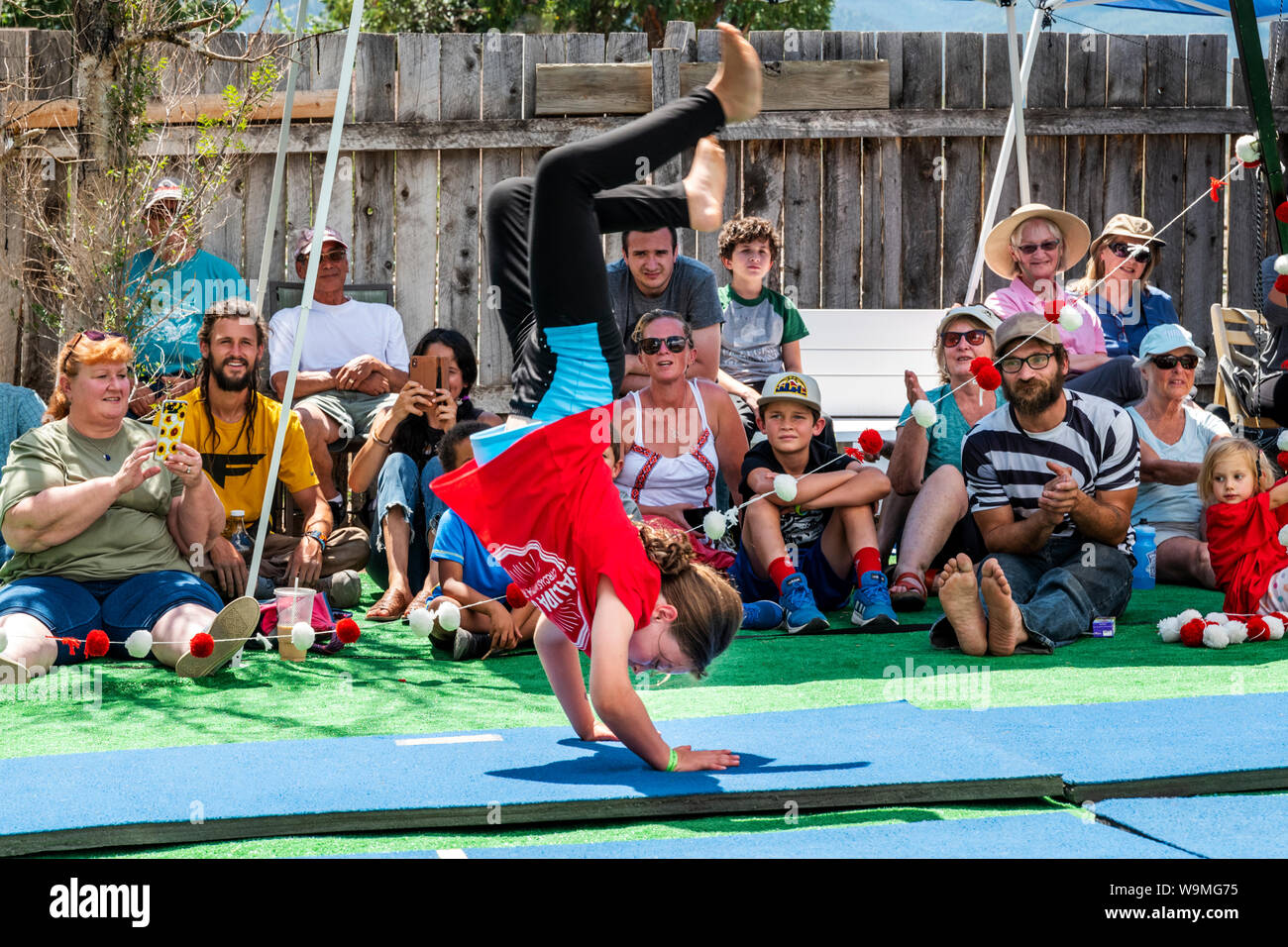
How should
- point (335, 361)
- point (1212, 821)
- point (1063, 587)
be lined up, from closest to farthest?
point (1212, 821)
point (1063, 587)
point (335, 361)

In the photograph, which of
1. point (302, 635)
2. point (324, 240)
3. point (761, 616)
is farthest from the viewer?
point (324, 240)

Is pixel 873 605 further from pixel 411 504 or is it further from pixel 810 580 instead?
pixel 411 504

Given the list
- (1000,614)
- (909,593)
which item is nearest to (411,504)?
(909,593)

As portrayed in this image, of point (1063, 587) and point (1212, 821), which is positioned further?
point (1063, 587)

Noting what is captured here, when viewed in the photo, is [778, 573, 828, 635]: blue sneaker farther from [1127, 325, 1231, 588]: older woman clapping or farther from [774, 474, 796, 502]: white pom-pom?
[1127, 325, 1231, 588]: older woman clapping

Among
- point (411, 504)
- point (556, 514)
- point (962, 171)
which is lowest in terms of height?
point (411, 504)

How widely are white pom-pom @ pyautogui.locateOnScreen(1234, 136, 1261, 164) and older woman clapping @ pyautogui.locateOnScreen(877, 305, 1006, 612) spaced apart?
1115 millimetres

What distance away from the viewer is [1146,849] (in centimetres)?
250

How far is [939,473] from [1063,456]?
578 mm

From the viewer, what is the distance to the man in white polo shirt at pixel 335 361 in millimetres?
5988

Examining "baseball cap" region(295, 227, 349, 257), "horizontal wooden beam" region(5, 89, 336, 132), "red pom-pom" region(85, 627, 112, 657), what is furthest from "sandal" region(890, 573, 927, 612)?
"horizontal wooden beam" region(5, 89, 336, 132)

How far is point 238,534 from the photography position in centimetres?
525

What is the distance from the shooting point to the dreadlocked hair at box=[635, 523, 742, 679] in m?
3.04

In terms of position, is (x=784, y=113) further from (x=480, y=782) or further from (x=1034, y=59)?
(x=480, y=782)
